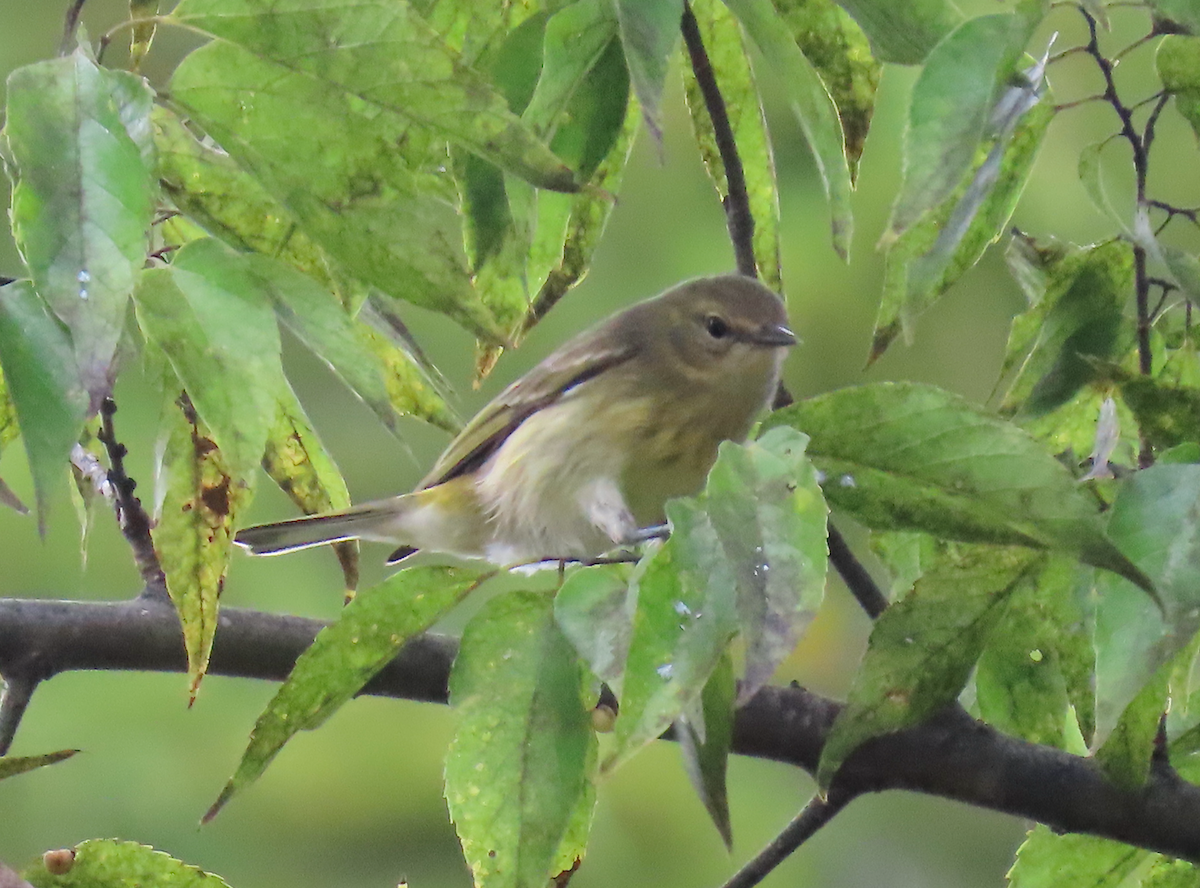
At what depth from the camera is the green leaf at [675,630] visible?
74cm

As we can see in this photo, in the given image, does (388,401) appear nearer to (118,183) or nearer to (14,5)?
(118,183)

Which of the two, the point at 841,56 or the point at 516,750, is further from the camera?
the point at 841,56

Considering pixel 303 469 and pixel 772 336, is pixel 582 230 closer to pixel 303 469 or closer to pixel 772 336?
pixel 303 469

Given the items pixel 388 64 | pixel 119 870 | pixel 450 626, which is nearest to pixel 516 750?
pixel 119 870

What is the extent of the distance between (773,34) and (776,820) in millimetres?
3058

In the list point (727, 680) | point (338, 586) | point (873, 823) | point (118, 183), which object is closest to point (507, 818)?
point (727, 680)

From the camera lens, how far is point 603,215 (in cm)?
123

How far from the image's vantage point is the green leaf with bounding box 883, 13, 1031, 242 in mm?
883

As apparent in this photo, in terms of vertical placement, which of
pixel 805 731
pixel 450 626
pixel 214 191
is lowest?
pixel 450 626

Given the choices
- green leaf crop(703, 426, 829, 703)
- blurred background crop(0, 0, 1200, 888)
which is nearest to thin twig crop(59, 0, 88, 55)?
green leaf crop(703, 426, 829, 703)

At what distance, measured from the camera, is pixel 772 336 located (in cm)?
236

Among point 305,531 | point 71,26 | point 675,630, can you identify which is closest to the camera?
point 675,630

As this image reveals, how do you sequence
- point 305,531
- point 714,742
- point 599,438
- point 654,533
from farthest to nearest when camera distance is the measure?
point 305,531 → point 599,438 → point 654,533 → point 714,742

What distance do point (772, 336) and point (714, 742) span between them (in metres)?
1.55
